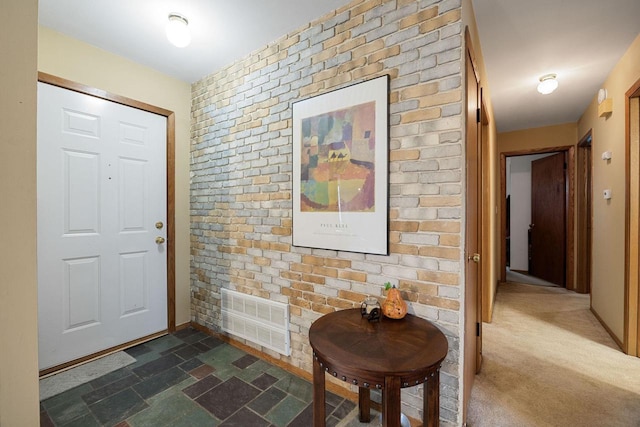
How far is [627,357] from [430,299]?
2250 mm

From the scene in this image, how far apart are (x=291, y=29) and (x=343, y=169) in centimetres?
115

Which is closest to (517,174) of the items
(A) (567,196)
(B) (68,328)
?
(A) (567,196)

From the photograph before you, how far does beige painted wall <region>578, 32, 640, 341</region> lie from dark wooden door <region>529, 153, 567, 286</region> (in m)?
1.32

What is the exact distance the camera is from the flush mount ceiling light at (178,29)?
1.85 metres

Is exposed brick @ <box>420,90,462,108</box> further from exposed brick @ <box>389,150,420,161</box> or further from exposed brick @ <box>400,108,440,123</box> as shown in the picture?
exposed brick @ <box>389,150,420,161</box>

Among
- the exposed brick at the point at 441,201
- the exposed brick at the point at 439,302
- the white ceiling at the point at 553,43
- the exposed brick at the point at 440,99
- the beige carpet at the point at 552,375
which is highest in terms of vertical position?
the white ceiling at the point at 553,43

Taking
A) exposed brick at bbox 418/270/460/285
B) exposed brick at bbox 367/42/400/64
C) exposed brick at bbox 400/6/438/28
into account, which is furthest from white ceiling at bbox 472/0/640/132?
exposed brick at bbox 418/270/460/285

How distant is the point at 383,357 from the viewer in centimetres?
107

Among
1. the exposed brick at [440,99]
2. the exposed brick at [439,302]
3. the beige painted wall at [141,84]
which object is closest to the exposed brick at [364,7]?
the exposed brick at [440,99]

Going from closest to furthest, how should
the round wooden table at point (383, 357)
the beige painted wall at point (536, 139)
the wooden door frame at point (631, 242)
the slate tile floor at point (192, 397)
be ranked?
the round wooden table at point (383, 357)
the slate tile floor at point (192, 397)
the wooden door frame at point (631, 242)
the beige painted wall at point (536, 139)

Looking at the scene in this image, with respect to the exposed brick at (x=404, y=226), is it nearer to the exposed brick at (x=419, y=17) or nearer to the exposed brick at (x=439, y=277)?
the exposed brick at (x=439, y=277)

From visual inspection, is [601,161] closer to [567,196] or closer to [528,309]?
[567,196]

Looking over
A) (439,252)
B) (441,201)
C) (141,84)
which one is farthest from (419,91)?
(141,84)

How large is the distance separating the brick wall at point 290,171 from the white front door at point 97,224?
390 mm
